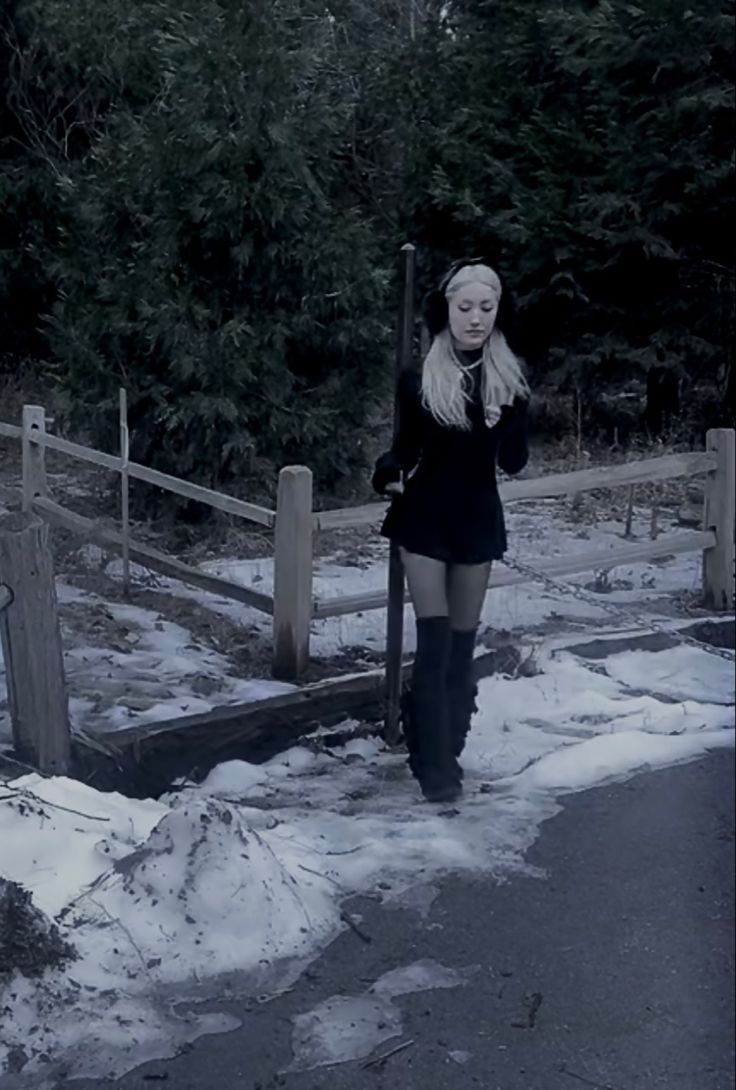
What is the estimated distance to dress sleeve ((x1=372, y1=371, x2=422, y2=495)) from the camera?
4051 mm

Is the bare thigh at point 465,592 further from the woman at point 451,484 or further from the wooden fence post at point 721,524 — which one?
the wooden fence post at point 721,524

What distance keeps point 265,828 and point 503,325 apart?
4.53 ft

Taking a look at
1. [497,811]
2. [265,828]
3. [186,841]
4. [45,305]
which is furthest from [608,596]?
[45,305]

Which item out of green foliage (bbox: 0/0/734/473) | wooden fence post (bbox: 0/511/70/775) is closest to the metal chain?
wooden fence post (bbox: 0/511/70/775)

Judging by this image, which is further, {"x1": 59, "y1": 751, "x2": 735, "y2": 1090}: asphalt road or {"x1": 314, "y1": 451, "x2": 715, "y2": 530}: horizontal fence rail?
{"x1": 314, "y1": 451, "x2": 715, "y2": 530}: horizontal fence rail

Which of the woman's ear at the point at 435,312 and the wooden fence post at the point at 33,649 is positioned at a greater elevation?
the woman's ear at the point at 435,312

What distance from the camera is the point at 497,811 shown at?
13.4 ft

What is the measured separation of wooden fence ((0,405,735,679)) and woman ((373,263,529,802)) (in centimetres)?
99

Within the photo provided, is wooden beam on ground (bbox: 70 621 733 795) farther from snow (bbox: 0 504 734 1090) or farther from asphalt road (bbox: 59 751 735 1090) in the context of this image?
asphalt road (bbox: 59 751 735 1090)

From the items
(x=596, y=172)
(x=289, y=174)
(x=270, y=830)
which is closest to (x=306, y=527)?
(x=270, y=830)

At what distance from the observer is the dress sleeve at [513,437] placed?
4.06 meters

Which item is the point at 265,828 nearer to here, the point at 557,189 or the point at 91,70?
the point at 91,70

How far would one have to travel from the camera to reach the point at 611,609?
509 cm

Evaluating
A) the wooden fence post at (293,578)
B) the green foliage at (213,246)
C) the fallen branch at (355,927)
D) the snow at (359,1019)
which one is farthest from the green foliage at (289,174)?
the snow at (359,1019)
